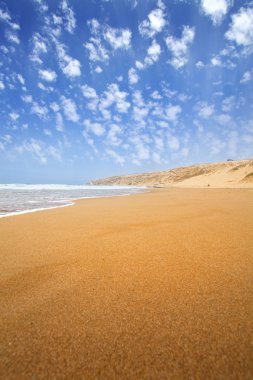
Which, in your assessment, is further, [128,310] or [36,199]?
[36,199]

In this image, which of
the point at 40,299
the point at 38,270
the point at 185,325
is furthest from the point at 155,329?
the point at 38,270

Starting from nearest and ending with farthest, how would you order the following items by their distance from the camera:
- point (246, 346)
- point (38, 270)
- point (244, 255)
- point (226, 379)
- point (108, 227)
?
point (226, 379)
point (246, 346)
point (38, 270)
point (244, 255)
point (108, 227)

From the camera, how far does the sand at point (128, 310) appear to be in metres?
0.87

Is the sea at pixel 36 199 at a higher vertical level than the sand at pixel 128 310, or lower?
higher

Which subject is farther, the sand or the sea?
the sea

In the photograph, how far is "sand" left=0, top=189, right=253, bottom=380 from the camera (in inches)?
34.1

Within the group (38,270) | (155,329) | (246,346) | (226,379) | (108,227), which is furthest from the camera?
(108,227)

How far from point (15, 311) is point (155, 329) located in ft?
2.90

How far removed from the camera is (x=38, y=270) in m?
1.82

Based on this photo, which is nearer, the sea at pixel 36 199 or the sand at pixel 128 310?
the sand at pixel 128 310

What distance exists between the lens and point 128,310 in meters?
1.23

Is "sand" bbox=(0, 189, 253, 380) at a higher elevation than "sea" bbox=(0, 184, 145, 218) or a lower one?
lower

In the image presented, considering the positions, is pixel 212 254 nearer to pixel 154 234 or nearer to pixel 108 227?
pixel 154 234

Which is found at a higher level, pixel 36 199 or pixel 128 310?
pixel 36 199
